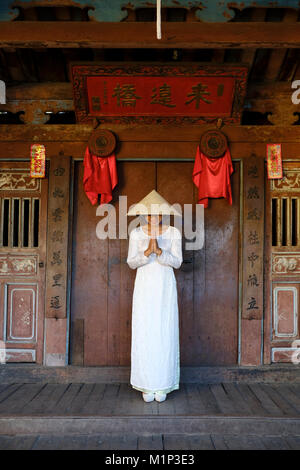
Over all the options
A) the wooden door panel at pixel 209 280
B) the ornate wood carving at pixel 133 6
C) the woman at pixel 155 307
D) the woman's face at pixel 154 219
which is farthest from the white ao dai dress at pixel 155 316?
the ornate wood carving at pixel 133 6

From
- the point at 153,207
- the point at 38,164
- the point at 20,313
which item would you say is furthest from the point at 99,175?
the point at 20,313

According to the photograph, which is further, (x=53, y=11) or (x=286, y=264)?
(x=286, y=264)

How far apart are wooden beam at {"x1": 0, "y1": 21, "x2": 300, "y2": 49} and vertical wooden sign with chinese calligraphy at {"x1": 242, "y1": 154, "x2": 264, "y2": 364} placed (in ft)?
4.22

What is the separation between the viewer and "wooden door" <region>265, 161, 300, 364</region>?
3965 millimetres

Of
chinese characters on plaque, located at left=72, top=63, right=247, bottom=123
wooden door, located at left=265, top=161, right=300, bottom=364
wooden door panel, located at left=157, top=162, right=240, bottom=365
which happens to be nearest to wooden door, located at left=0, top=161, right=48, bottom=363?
chinese characters on plaque, located at left=72, top=63, right=247, bottom=123

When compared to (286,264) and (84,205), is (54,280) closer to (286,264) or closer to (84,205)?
(84,205)

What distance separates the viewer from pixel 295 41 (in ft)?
10.0

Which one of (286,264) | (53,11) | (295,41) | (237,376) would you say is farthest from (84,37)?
(237,376)

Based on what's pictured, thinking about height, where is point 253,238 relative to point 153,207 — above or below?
below

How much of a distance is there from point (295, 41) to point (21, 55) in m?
2.70

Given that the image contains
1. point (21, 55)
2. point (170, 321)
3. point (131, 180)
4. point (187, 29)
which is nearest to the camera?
point (187, 29)

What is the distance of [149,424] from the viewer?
115 inches

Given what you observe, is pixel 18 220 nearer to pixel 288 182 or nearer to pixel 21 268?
pixel 21 268

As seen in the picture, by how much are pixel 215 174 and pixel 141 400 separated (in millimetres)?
2397
